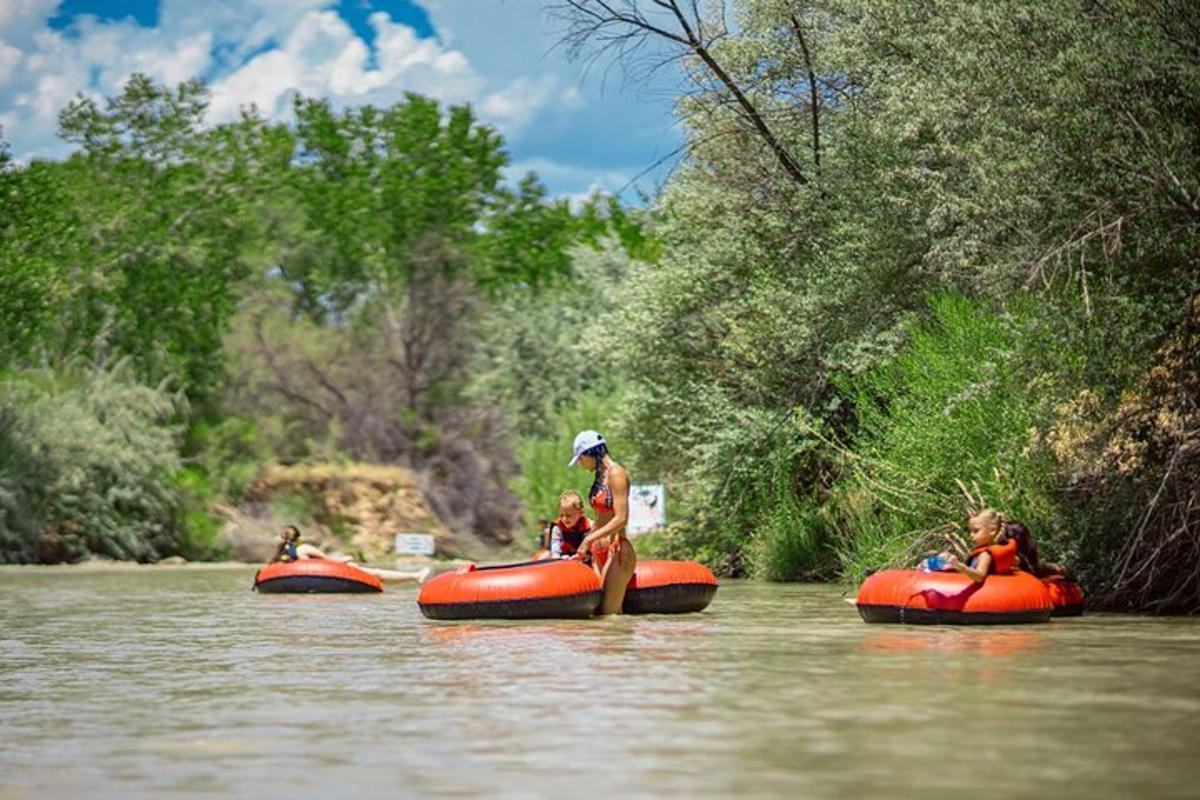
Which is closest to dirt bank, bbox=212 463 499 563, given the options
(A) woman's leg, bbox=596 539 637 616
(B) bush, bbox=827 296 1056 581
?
(B) bush, bbox=827 296 1056 581

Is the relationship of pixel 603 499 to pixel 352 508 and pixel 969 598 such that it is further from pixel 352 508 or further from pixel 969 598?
pixel 352 508

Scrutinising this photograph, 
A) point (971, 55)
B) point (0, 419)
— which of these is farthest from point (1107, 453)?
point (0, 419)

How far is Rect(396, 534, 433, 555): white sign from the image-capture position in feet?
184

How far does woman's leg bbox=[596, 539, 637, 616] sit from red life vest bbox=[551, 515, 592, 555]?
1.27 metres

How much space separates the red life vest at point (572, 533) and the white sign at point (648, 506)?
45.2ft

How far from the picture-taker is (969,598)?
17266 millimetres

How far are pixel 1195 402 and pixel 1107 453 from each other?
48.9 inches

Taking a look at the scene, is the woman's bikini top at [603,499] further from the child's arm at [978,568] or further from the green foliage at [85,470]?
the green foliage at [85,470]

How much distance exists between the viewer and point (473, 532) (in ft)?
208

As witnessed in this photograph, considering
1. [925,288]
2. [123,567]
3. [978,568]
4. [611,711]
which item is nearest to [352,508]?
[123,567]

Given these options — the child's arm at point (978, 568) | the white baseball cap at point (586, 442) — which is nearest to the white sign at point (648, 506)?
the white baseball cap at point (586, 442)

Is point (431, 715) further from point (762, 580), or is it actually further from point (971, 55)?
point (762, 580)

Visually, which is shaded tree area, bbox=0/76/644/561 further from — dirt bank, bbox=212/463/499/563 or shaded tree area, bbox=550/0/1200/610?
shaded tree area, bbox=550/0/1200/610

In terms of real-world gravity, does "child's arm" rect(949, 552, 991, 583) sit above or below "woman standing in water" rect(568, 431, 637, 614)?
below
